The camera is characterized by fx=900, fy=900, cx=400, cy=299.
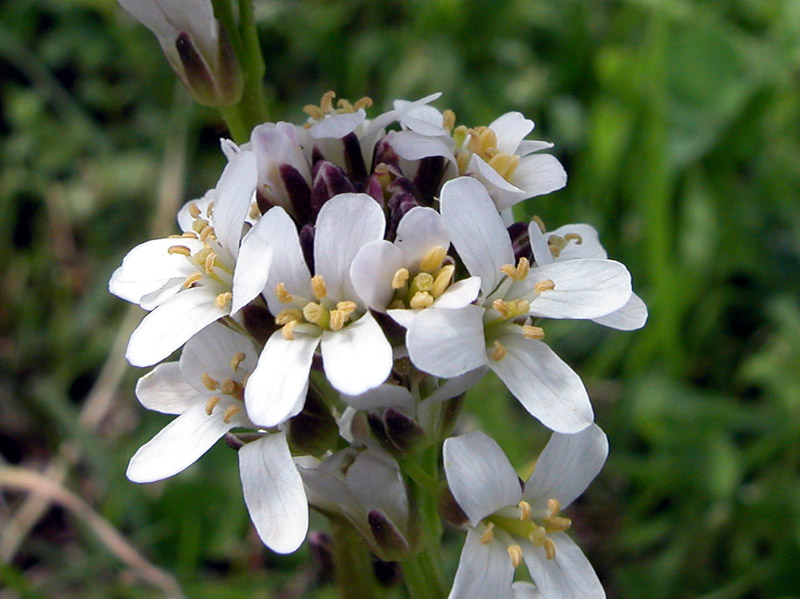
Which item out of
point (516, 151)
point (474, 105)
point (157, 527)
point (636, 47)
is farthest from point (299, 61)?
point (516, 151)

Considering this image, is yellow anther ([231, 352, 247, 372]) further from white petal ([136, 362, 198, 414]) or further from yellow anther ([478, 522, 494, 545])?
yellow anther ([478, 522, 494, 545])

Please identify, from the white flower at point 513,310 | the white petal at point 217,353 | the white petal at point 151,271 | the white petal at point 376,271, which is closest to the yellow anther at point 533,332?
the white flower at point 513,310

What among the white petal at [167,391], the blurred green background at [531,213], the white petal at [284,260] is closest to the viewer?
the white petal at [284,260]

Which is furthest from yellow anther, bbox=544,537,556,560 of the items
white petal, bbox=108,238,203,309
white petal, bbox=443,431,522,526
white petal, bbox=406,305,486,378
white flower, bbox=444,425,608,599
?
white petal, bbox=108,238,203,309

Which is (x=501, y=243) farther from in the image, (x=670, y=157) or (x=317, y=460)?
(x=670, y=157)

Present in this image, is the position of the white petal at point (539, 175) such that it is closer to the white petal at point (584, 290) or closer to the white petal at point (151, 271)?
the white petal at point (584, 290)

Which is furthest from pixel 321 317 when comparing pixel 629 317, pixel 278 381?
pixel 629 317

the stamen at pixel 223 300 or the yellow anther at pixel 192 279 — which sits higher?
the stamen at pixel 223 300
